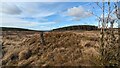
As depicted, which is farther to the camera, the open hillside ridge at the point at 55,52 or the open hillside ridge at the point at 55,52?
the open hillside ridge at the point at 55,52

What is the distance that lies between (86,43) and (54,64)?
3.22 metres

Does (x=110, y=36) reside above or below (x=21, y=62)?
above

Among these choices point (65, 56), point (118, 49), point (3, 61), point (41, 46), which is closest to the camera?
point (118, 49)

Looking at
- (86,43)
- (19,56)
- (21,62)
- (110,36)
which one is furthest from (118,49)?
(19,56)

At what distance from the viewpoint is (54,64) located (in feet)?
38.3

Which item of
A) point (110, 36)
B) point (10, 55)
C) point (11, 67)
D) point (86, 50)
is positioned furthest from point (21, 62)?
point (110, 36)

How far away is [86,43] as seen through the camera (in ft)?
46.3

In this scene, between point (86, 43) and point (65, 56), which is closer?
point (65, 56)

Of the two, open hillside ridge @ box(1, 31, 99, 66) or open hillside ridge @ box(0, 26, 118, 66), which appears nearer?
open hillside ridge @ box(0, 26, 118, 66)

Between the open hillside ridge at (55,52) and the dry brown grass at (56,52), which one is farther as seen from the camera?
the open hillside ridge at (55,52)

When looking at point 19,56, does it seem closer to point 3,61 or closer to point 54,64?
point 3,61

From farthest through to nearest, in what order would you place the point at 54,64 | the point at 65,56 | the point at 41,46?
the point at 41,46, the point at 65,56, the point at 54,64

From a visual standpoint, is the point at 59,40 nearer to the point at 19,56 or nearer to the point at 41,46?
the point at 41,46

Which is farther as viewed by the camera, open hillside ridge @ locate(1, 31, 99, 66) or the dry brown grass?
open hillside ridge @ locate(1, 31, 99, 66)
